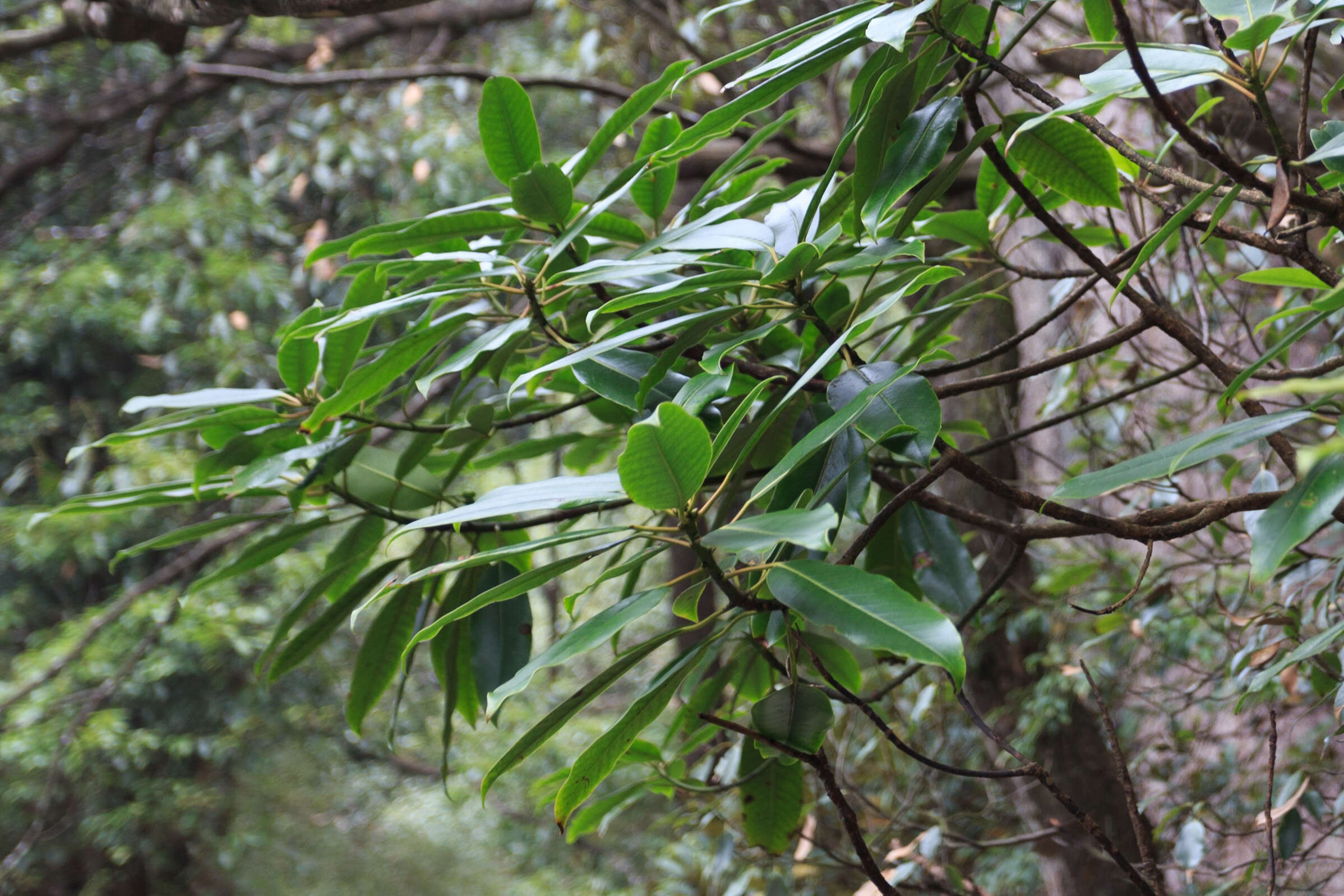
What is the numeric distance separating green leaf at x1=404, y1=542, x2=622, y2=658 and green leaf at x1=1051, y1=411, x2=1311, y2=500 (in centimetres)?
19

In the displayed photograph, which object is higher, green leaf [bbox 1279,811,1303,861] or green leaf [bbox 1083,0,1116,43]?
green leaf [bbox 1083,0,1116,43]

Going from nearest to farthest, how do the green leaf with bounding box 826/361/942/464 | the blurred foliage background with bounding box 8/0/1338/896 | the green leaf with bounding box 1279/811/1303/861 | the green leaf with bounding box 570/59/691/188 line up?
the green leaf with bounding box 826/361/942/464
the green leaf with bounding box 570/59/691/188
the green leaf with bounding box 1279/811/1303/861
the blurred foliage background with bounding box 8/0/1338/896

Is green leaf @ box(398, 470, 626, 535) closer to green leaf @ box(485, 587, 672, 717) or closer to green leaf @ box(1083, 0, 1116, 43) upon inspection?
green leaf @ box(485, 587, 672, 717)

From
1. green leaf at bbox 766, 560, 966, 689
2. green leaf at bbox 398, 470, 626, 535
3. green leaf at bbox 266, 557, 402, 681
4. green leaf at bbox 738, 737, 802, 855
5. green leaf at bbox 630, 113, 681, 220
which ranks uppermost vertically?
green leaf at bbox 630, 113, 681, 220

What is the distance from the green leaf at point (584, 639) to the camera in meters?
0.35

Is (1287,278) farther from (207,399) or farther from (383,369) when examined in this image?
(207,399)

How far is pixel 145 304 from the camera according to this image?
2.45 meters

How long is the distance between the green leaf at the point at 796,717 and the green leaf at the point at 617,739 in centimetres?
6

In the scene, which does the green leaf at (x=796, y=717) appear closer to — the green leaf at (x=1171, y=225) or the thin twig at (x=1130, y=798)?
the thin twig at (x=1130, y=798)

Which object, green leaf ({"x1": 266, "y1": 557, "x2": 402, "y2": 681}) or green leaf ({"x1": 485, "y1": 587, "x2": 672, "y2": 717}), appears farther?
green leaf ({"x1": 266, "y1": 557, "x2": 402, "y2": 681})

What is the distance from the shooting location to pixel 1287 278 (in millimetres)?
472

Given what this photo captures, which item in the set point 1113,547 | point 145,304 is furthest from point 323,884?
point 1113,547

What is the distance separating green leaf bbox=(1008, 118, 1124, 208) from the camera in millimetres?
474

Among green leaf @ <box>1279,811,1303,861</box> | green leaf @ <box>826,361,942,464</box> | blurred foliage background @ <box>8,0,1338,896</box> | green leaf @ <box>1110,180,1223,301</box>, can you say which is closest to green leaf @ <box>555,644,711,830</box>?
green leaf @ <box>826,361,942,464</box>
